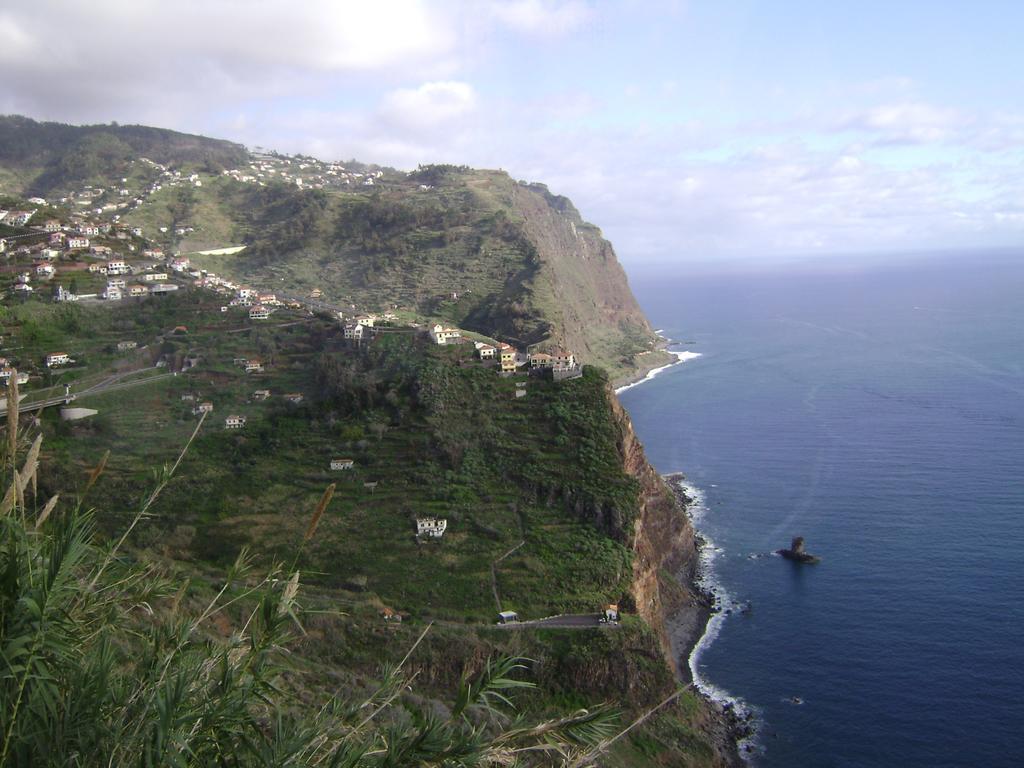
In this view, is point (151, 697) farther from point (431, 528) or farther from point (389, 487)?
point (389, 487)

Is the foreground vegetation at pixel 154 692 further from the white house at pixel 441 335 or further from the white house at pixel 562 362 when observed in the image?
the white house at pixel 441 335

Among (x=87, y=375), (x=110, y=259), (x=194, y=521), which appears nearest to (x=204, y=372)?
(x=87, y=375)

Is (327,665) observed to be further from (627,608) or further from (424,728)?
(424,728)

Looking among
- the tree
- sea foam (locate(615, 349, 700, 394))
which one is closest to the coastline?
sea foam (locate(615, 349, 700, 394))

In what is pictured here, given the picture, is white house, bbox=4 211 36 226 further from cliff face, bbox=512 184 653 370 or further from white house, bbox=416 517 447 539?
white house, bbox=416 517 447 539

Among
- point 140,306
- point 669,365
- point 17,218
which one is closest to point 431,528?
point 140,306

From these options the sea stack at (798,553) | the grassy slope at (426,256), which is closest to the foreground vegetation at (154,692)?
the sea stack at (798,553)

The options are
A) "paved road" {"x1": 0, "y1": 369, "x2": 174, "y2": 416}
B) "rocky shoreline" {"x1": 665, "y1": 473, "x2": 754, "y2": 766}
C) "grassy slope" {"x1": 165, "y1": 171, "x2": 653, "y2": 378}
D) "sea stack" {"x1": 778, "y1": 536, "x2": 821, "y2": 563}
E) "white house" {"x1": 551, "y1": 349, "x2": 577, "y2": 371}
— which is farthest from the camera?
"grassy slope" {"x1": 165, "y1": 171, "x2": 653, "y2": 378}
